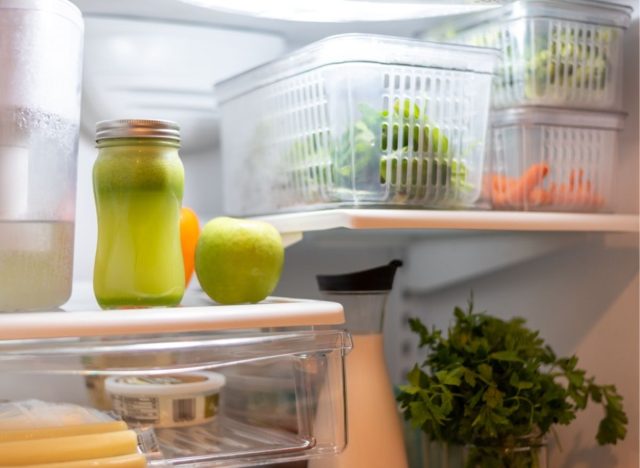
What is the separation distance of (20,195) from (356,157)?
13.9 inches

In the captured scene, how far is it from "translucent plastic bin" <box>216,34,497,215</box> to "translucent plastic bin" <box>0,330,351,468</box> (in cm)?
19

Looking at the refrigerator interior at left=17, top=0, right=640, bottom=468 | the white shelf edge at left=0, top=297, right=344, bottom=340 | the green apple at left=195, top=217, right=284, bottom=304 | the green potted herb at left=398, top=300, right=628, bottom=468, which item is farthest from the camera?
the refrigerator interior at left=17, top=0, right=640, bottom=468

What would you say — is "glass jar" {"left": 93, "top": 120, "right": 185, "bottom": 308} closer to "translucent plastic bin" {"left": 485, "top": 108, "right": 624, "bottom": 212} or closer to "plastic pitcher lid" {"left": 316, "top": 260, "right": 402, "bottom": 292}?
"plastic pitcher lid" {"left": 316, "top": 260, "right": 402, "bottom": 292}

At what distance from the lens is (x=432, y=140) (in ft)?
3.19

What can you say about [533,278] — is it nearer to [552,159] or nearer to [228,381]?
[552,159]

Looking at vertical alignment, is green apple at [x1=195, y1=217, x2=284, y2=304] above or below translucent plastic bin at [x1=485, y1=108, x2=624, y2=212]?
below

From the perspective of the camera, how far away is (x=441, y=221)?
94cm

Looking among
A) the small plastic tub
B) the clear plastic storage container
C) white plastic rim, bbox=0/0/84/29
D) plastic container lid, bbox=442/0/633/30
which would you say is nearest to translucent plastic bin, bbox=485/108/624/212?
plastic container lid, bbox=442/0/633/30

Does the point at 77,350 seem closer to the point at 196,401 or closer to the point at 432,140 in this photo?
the point at 196,401

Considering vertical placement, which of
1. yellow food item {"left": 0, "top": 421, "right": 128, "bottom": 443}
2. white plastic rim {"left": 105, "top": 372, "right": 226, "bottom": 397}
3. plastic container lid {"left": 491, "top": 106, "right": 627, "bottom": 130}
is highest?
plastic container lid {"left": 491, "top": 106, "right": 627, "bottom": 130}

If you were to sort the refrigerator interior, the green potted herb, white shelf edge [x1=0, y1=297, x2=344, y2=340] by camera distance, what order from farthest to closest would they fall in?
the refrigerator interior
the green potted herb
white shelf edge [x1=0, y1=297, x2=344, y2=340]

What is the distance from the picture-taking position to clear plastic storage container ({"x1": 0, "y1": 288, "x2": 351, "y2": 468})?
771mm

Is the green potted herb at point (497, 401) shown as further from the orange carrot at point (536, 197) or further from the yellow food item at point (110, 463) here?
the yellow food item at point (110, 463)

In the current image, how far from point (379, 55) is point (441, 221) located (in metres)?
0.19
